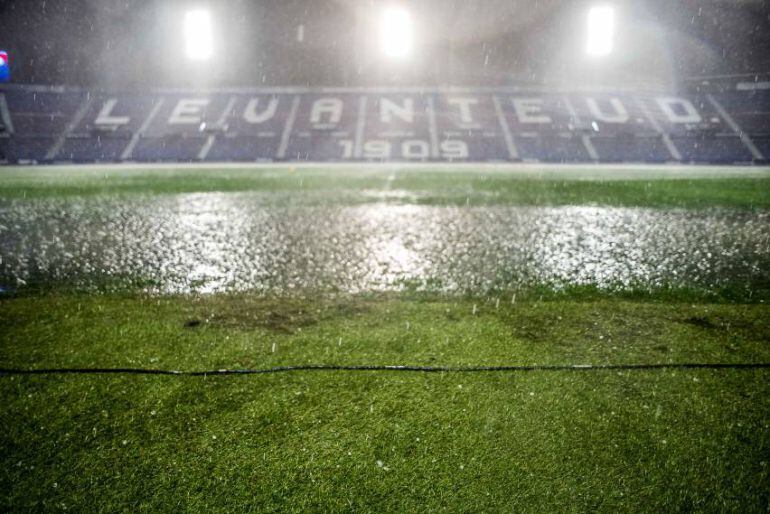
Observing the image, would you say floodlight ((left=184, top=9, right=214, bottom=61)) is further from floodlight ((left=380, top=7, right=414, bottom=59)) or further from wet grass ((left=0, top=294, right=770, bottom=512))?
wet grass ((left=0, top=294, right=770, bottom=512))

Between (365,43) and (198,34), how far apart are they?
12114 millimetres

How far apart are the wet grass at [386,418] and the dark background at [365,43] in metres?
32.4

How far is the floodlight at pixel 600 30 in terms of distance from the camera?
97.4 feet

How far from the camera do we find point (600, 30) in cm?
3031

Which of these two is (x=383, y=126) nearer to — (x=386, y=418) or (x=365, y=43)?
(x=365, y=43)

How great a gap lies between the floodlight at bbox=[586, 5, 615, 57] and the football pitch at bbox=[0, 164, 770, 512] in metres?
30.7

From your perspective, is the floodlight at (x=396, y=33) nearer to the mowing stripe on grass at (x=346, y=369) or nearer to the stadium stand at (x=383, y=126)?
the stadium stand at (x=383, y=126)

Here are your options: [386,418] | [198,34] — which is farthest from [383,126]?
[386,418]

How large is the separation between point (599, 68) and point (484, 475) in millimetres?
37616

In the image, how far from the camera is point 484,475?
1.65m

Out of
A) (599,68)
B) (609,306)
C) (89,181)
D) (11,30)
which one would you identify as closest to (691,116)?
(599,68)

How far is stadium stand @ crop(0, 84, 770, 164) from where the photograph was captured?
84.5 feet

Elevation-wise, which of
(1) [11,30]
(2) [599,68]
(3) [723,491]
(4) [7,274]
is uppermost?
(1) [11,30]

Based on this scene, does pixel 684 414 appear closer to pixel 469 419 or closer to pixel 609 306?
pixel 469 419
